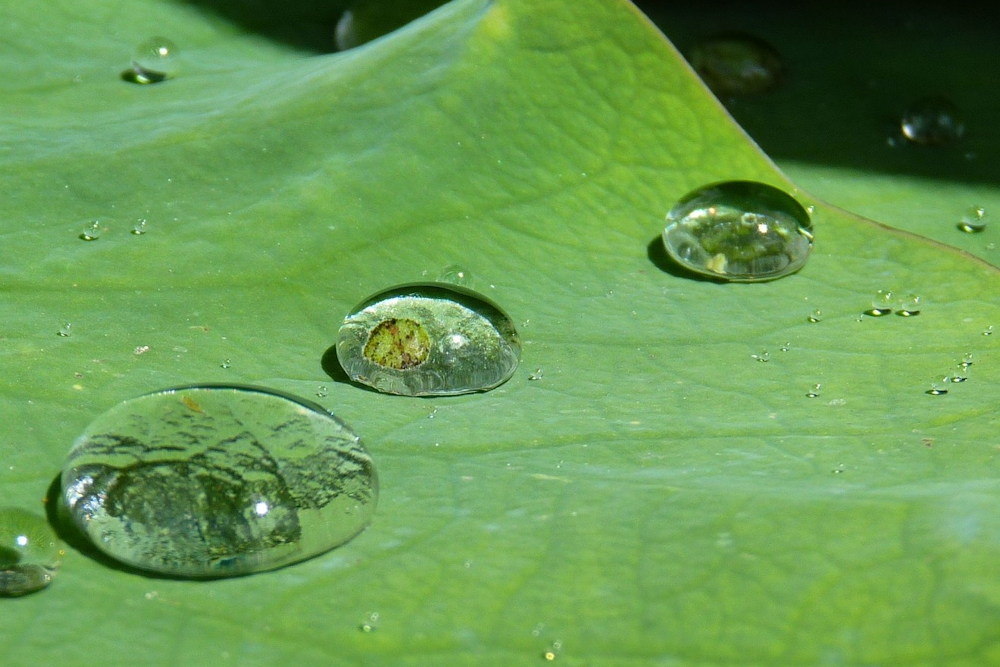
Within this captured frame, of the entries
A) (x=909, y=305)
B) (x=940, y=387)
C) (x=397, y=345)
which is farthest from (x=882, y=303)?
(x=397, y=345)

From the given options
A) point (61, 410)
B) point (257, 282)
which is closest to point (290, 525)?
point (61, 410)

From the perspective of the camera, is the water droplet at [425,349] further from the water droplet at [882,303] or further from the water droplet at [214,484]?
the water droplet at [882,303]

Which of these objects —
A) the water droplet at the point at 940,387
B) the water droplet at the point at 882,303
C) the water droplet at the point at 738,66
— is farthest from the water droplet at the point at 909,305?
the water droplet at the point at 738,66

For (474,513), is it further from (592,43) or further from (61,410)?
(592,43)

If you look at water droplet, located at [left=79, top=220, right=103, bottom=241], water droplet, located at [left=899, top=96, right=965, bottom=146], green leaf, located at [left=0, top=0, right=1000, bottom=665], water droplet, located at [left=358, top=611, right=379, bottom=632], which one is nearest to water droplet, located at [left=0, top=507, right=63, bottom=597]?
green leaf, located at [left=0, top=0, right=1000, bottom=665]

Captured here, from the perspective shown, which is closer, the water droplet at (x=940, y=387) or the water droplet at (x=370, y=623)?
the water droplet at (x=370, y=623)

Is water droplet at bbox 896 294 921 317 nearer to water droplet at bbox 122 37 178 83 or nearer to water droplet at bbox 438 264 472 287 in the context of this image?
water droplet at bbox 438 264 472 287
